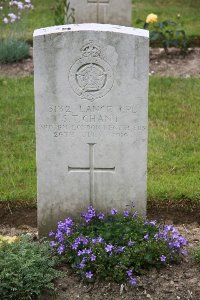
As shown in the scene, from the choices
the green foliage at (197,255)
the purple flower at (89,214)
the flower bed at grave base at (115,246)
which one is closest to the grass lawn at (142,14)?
the purple flower at (89,214)

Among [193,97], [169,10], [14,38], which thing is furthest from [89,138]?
[169,10]

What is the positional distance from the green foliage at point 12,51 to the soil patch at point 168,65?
0.09 metres

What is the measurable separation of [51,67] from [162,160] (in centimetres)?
228

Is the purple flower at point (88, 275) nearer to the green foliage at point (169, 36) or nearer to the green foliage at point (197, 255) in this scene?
the green foliage at point (197, 255)

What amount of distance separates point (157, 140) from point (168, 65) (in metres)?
3.05

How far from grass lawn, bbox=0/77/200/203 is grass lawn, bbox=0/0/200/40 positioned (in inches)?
86.7

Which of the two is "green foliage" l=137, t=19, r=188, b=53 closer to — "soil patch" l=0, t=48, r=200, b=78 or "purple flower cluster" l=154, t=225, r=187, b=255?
"soil patch" l=0, t=48, r=200, b=78

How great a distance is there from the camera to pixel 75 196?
5.09 meters

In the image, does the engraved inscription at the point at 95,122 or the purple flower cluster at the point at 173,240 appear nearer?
the purple flower cluster at the point at 173,240

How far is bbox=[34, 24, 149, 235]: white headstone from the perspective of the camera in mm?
4727

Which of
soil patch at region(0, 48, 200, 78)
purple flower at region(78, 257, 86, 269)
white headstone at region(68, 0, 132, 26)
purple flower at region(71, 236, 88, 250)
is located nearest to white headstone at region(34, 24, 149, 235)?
purple flower at region(71, 236, 88, 250)

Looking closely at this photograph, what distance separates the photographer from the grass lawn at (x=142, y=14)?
1127 cm

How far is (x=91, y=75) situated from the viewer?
15.7ft

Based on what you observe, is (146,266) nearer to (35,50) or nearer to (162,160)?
(35,50)
